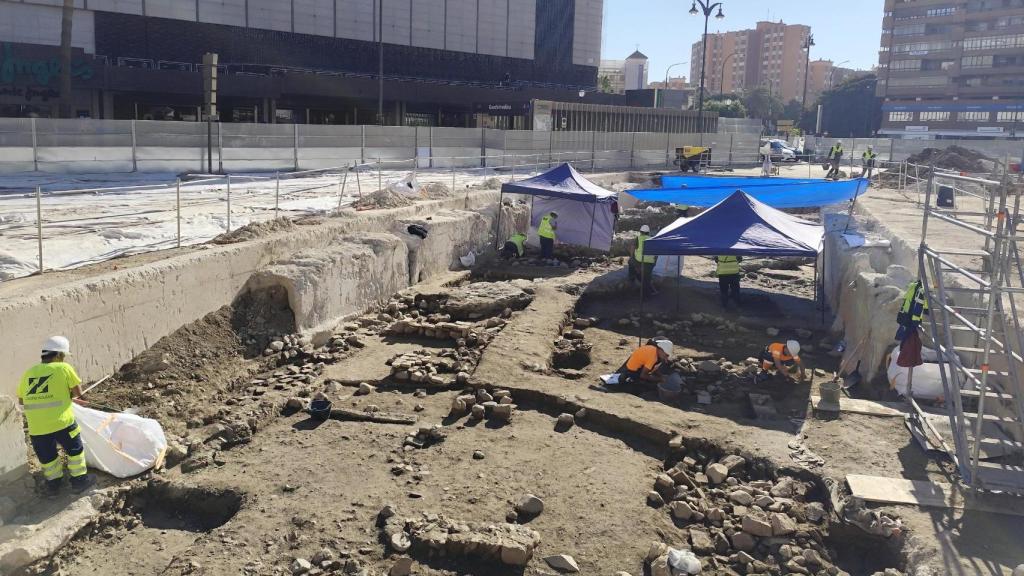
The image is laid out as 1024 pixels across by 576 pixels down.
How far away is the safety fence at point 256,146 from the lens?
795 inches

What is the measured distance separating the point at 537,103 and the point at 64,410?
116ft

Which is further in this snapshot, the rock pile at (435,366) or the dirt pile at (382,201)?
the dirt pile at (382,201)

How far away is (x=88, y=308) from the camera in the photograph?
8258 mm

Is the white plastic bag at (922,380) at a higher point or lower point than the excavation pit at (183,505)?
higher

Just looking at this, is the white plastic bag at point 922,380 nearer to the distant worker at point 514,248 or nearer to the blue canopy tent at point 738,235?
the blue canopy tent at point 738,235

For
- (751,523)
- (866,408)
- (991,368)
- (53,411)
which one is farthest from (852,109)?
(53,411)

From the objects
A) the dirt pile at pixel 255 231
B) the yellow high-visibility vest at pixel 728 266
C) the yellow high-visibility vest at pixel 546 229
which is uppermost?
the dirt pile at pixel 255 231

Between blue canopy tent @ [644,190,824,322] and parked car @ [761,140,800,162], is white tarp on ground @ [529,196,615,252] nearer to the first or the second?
blue canopy tent @ [644,190,824,322]

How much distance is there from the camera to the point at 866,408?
8.99 m

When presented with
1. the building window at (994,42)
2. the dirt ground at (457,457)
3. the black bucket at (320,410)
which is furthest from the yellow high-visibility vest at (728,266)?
the building window at (994,42)

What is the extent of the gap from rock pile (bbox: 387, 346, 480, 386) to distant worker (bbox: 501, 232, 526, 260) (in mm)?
7135

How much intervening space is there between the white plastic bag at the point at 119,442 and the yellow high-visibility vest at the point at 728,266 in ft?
31.9

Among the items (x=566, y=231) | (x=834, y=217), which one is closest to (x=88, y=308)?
(x=566, y=231)

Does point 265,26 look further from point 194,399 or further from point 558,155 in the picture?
point 194,399
